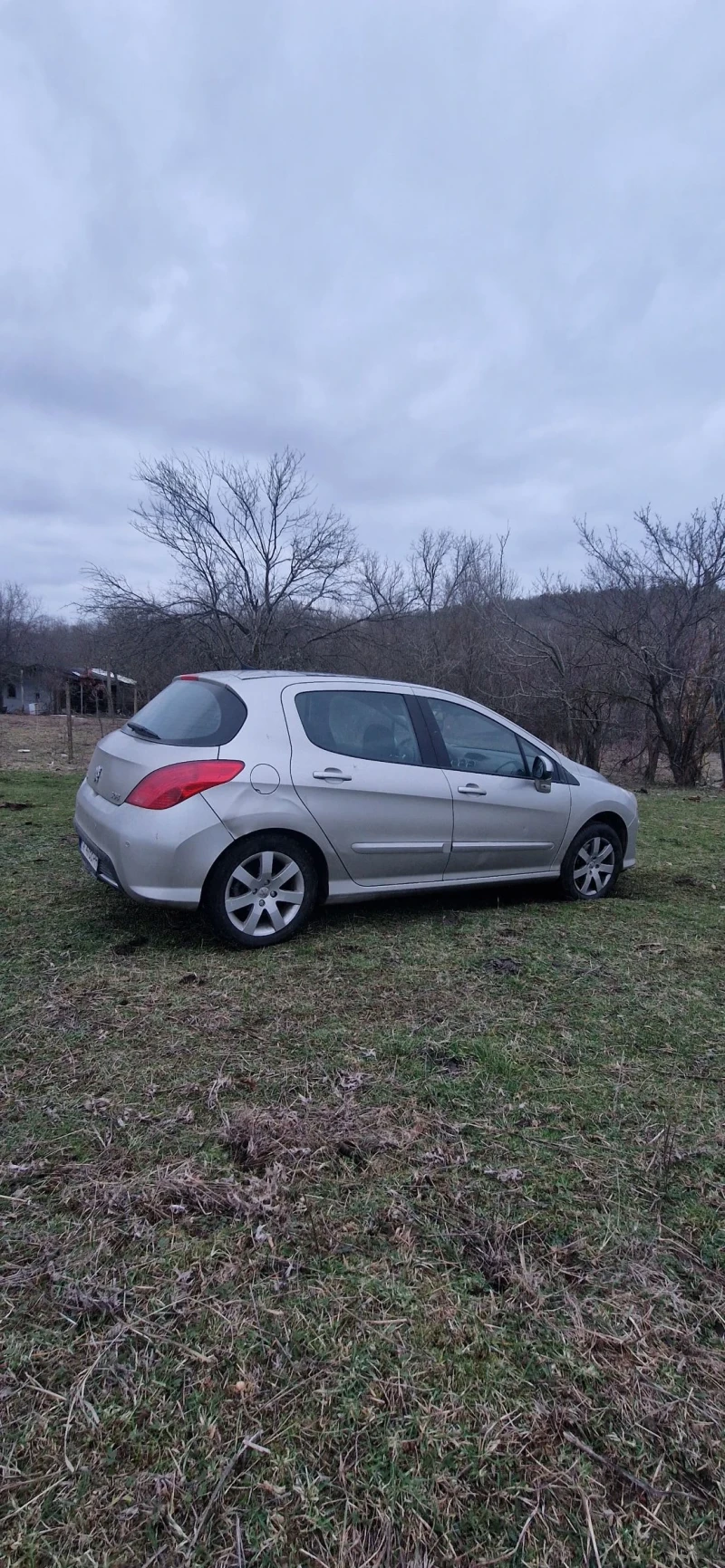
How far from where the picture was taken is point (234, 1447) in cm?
133

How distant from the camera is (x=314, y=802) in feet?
12.9

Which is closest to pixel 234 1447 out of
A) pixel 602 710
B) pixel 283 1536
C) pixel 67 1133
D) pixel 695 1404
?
pixel 283 1536

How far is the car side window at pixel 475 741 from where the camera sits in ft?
15.3

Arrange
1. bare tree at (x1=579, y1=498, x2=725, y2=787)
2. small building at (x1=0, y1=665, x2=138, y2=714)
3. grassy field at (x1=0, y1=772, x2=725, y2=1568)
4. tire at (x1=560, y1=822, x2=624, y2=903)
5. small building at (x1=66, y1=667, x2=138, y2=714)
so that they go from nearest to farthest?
grassy field at (x1=0, y1=772, x2=725, y2=1568) → tire at (x1=560, y1=822, x2=624, y2=903) → bare tree at (x1=579, y1=498, x2=725, y2=787) → small building at (x1=66, y1=667, x2=138, y2=714) → small building at (x1=0, y1=665, x2=138, y2=714)

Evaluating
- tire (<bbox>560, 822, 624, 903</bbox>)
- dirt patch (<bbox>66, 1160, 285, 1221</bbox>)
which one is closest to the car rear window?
dirt patch (<bbox>66, 1160, 285, 1221</bbox>)

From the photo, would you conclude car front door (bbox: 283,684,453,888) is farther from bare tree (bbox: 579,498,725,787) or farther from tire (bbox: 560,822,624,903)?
bare tree (bbox: 579,498,725,787)

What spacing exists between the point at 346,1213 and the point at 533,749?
3558 mm

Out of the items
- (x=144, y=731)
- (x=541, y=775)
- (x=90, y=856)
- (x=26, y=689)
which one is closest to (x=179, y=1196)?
(x=90, y=856)

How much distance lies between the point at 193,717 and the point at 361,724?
97 centimetres

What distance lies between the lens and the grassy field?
1.25 metres

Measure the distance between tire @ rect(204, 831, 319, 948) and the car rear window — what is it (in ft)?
1.91

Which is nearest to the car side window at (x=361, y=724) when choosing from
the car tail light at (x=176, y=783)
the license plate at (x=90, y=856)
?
the car tail light at (x=176, y=783)

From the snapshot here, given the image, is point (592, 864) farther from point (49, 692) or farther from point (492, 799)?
point (49, 692)

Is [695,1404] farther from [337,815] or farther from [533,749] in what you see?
[533,749]
